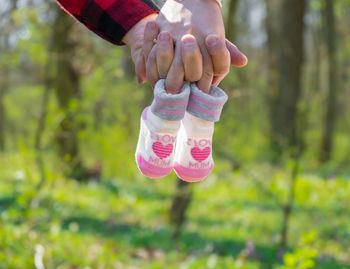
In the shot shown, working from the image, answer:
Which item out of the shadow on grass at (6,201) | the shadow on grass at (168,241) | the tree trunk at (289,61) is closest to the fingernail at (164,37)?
the shadow on grass at (168,241)

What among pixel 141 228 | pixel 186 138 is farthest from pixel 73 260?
pixel 186 138

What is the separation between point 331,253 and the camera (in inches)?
145

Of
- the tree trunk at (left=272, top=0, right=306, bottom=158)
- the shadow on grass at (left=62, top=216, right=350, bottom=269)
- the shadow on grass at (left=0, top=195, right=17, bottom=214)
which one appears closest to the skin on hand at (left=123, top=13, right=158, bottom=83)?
the shadow on grass at (left=62, top=216, right=350, bottom=269)

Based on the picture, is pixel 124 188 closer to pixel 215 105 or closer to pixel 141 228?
pixel 141 228

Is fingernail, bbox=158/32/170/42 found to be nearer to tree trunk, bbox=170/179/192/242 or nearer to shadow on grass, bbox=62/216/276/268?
shadow on grass, bbox=62/216/276/268

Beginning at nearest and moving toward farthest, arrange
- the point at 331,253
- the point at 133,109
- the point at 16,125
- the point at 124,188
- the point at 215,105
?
the point at 215,105
the point at 331,253
the point at 124,188
the point at 133,109
the point at 16,125

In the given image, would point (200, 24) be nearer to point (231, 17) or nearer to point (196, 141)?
point (196, 141)

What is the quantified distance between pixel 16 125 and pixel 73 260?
19005 millimetres

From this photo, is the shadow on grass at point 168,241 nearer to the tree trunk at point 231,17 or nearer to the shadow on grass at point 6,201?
the shadow on grass at point 6,201

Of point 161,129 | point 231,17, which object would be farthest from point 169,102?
point 231,17

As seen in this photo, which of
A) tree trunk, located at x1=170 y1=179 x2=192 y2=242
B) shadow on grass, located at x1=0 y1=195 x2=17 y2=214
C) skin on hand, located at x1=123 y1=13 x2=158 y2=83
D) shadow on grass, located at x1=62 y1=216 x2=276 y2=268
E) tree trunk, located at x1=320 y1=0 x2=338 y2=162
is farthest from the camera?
tree trunk, located at x1=320 y1=0 x2=338 y2=162

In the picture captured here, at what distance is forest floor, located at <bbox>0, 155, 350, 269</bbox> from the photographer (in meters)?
3.17

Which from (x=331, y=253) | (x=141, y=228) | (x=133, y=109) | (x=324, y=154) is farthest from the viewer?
(x=324, y=154)

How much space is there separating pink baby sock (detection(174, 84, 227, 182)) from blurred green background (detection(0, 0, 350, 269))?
0.71 m
